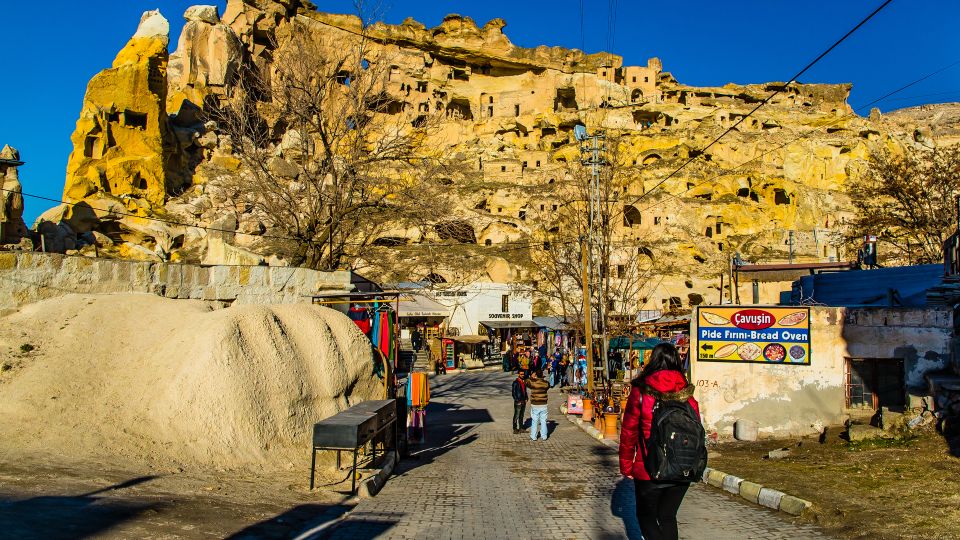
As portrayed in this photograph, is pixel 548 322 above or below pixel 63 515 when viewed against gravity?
above

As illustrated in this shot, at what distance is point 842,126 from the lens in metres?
85.1

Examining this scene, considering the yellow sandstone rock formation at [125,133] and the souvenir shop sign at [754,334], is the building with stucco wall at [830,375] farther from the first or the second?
the yellow sandstone rock formation at [125,133]

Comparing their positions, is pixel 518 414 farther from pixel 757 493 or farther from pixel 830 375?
pixel 757 493

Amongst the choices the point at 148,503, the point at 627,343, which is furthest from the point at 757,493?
the point at 627,343

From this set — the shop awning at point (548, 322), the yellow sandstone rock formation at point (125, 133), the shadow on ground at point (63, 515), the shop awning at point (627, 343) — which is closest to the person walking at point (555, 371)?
the shop awning at point (627, 343)

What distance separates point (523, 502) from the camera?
828 centimetres

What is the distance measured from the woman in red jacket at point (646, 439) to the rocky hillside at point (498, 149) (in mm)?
28114

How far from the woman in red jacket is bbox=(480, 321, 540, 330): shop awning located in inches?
1630

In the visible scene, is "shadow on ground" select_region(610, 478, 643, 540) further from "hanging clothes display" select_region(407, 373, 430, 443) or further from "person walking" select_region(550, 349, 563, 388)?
"person walking" select_region(550, 349, 563, 388)

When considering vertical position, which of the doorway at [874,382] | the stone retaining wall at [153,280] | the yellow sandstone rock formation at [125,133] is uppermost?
the yellow sandstone rock formation at [125,133]

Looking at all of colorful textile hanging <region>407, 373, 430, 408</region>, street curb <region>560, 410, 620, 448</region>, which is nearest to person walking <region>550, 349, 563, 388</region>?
street curb <region>560, 410, 620, 448</region>

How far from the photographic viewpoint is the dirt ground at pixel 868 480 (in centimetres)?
664

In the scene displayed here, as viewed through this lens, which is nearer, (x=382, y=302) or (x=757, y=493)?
(x=757, y=493)

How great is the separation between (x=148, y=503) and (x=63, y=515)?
86cm
